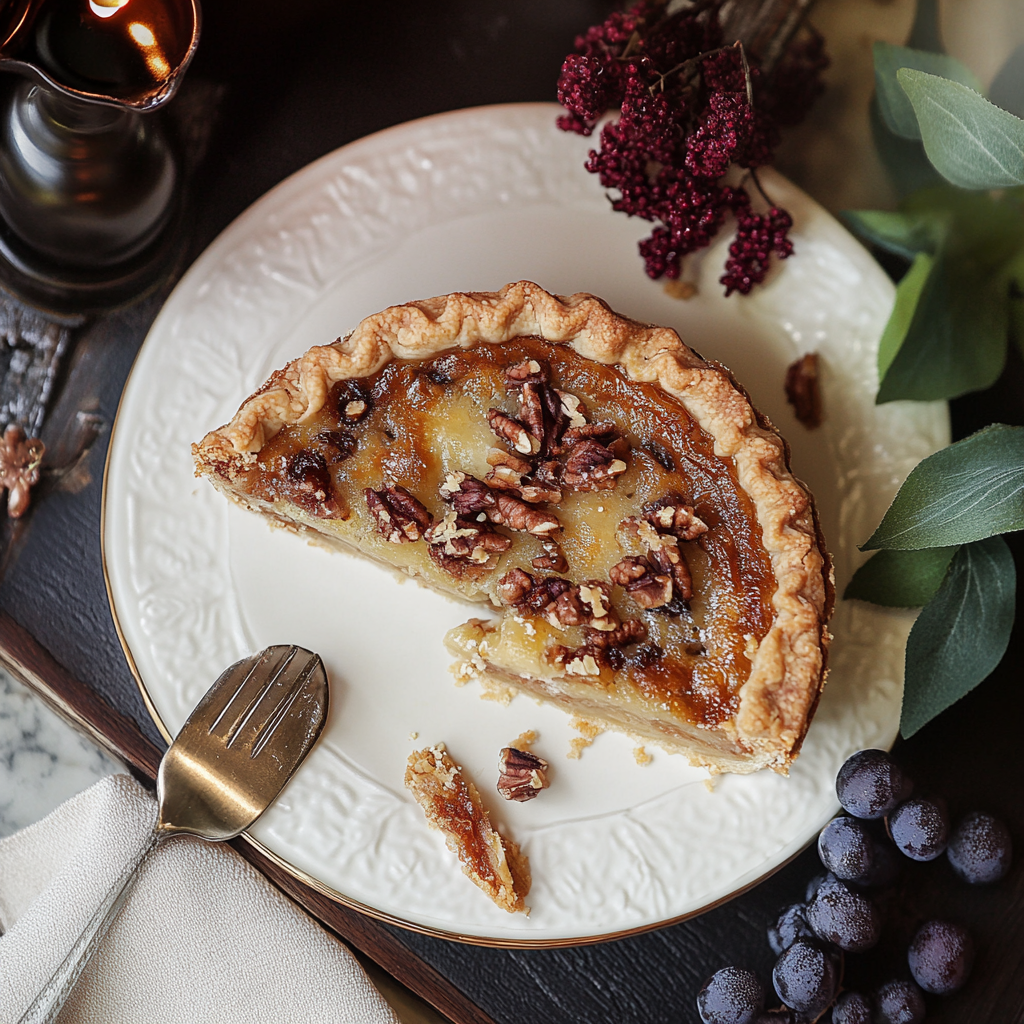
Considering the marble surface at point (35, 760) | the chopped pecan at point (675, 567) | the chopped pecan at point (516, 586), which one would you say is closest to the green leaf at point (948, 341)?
the chopped pecan at point (675, 567)

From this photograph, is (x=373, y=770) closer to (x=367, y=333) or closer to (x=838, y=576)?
(x=367, y=333)

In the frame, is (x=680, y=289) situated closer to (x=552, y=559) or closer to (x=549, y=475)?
(x=549, y=475)

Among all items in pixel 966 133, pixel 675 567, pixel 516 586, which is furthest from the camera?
pixel 516 586

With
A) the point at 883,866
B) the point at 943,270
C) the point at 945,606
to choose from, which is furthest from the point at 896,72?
the point at 883,866

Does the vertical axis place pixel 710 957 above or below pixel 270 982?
below

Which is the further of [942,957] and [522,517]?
[942,957]

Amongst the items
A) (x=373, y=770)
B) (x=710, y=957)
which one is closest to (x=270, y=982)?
(x=373, y=770)
